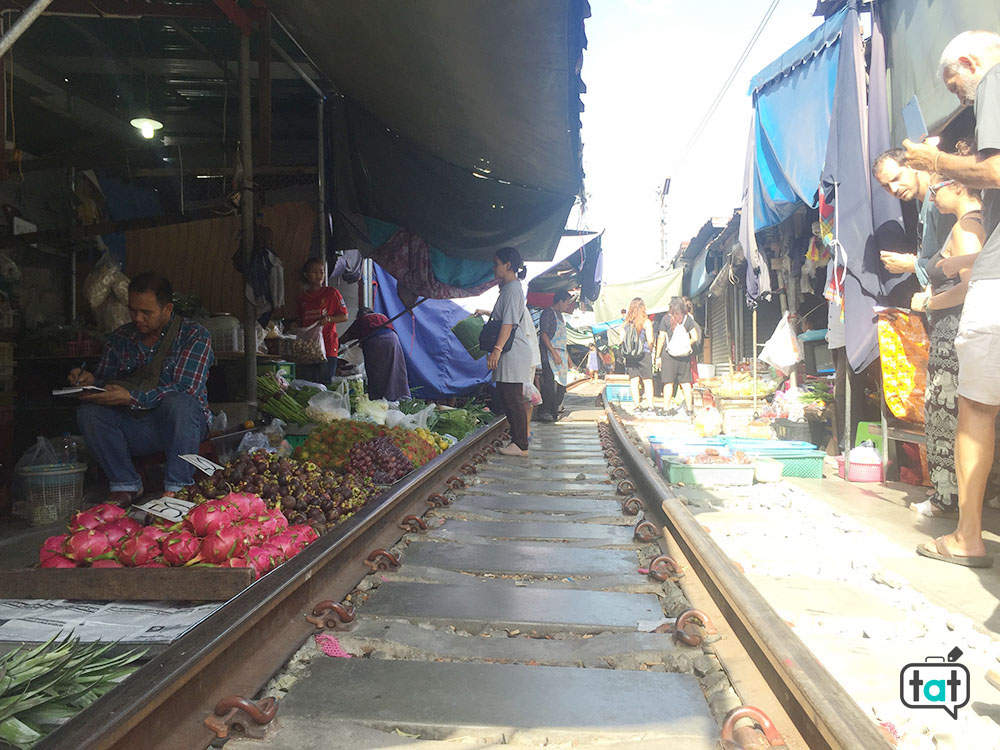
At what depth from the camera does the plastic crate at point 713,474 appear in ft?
16.8

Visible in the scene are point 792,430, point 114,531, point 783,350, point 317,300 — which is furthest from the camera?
point 783,350

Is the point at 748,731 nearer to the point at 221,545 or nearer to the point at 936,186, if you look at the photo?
the point at 221,545

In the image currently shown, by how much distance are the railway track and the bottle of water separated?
2.29 meters

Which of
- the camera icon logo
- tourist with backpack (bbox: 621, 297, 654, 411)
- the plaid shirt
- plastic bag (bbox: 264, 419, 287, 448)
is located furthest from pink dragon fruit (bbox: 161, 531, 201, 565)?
tourist with backpack (bbox: 621, 297, 654, 411)

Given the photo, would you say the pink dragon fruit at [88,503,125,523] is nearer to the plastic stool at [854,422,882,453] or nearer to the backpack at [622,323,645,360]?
the plastic stool at [854,422,882,453]

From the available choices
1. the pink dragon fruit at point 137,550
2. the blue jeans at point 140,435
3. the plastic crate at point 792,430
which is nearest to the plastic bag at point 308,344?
the blue jeans at point 140,435

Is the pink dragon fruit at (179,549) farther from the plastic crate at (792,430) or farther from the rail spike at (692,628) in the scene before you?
the plastic crate at (792,430)

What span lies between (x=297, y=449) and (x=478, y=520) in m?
2.16

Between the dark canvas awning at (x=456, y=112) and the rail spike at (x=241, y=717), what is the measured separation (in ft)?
11.9

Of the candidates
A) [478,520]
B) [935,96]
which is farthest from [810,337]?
[478,520]

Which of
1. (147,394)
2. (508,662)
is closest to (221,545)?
(508,662)

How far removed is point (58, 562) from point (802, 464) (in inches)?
211

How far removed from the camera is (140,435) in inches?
156

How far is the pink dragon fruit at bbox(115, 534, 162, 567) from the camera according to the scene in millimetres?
2420
